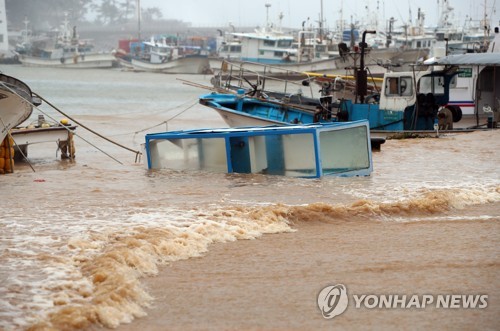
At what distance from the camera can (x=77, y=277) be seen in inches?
305

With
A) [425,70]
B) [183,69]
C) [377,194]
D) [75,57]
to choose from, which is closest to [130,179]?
[377,194]

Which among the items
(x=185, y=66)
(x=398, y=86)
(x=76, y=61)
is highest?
(x=398, y=86)

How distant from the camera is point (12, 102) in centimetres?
1597

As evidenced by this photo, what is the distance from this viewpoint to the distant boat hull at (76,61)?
110438 millimetres

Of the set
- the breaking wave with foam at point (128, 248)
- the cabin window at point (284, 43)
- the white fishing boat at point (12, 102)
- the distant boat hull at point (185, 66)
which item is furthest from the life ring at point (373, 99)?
the distant boat hull at point (185, 66)

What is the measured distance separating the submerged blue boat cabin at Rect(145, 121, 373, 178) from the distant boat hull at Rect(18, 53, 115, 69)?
97042 mm

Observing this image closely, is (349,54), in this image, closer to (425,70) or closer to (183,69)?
(425,70)

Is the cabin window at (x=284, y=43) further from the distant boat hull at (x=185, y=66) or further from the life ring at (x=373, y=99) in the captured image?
the life ring at (x=373, y=99)

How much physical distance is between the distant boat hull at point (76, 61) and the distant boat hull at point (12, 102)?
95.6 meters

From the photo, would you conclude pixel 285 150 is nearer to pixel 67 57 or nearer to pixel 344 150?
pixel 344 150

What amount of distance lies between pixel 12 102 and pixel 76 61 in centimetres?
9633

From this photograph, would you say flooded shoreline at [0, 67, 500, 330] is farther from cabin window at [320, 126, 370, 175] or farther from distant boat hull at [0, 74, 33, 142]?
distant boat hull at [0, 74, 33, 142]

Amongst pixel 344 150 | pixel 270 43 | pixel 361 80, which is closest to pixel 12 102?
pixel 344 150

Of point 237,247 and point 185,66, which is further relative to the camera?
point 185,66
